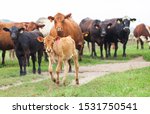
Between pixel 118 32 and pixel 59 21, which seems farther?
pixel 118 32

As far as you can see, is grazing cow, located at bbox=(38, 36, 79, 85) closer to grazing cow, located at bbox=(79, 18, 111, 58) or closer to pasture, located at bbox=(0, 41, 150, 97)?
pasture, located at bbox=(0, 41, 150, 97)

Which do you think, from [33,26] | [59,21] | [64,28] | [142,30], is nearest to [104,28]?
[33,26]

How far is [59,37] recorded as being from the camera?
49.4 ft

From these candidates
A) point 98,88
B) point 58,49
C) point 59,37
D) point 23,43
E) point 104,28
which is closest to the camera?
point 98,88

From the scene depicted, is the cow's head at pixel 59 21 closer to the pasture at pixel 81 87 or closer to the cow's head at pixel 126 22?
the pasture at pixel 81 87

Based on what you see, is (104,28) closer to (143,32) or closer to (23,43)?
(143,32)

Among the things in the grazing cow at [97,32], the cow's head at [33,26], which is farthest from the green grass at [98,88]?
the grazing cow at [97,32]

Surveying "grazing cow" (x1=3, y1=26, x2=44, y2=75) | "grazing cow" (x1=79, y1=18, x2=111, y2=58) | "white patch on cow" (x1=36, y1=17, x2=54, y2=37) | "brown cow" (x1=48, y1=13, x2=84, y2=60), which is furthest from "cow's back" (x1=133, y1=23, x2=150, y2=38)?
"grazing cow" (x1=3, y1=26, x2=44, y2=75)

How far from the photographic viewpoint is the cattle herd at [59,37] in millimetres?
14930

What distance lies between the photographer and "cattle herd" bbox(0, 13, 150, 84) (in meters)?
14.9

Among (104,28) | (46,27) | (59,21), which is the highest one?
(59,21)

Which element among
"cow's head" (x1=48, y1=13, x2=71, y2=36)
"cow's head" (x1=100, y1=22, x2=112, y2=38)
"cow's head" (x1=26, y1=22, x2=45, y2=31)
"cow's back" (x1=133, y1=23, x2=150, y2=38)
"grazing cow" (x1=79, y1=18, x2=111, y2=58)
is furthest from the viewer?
"cow's back" (x1=133, y1=23, x2=150, y2=38)

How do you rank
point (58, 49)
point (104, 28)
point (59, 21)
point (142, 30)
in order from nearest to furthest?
point (58, 49) → point (59, 21) → point (104, 28) → point (142, 30)

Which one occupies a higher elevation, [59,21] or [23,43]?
[59,21]
